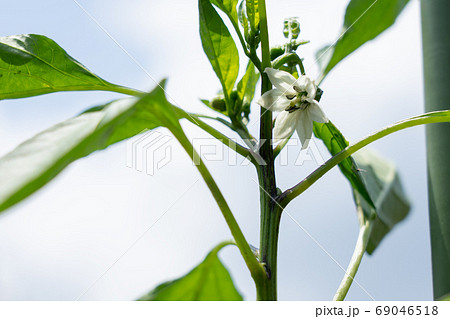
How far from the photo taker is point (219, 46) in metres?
0.51

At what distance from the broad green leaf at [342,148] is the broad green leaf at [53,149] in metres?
0.29

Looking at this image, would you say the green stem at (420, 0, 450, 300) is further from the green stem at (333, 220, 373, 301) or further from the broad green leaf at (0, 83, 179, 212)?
the broad green leaf at (0, 83, 179, 212)

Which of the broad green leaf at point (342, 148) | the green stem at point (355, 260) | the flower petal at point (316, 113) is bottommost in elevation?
the green stem at point (355, 260)

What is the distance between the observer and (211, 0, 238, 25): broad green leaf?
50 cm

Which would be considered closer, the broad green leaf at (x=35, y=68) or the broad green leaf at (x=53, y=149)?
the broad green leaf at (x=53, y=149)

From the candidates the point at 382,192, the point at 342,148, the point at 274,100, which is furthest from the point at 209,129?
the point at 382,192

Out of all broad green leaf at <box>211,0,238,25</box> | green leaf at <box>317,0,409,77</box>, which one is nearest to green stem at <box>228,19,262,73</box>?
broad green leaf at <box>211,0,238,25</box>

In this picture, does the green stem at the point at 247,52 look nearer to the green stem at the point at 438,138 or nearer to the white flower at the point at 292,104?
the white flower at the point at 292,104

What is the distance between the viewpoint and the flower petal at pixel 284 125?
1.54 ft

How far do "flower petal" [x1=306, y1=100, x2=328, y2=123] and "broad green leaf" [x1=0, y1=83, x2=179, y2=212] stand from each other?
23 cm

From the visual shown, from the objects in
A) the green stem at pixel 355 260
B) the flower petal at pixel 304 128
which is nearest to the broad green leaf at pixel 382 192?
the green stem at pixel 355 260

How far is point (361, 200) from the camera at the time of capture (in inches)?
25.3
